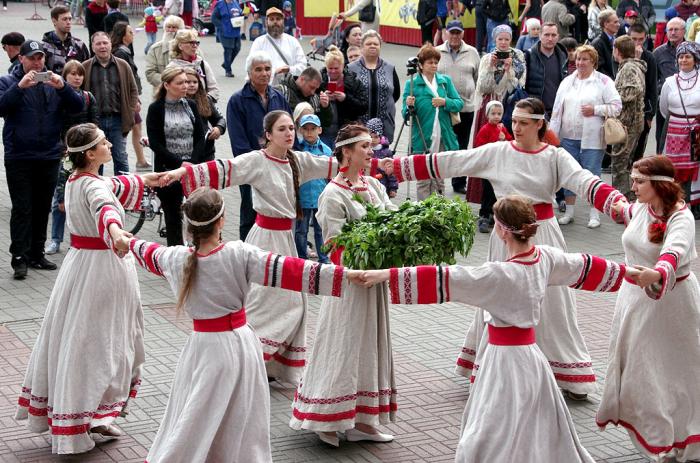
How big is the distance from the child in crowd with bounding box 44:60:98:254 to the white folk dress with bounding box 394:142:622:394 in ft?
14.5

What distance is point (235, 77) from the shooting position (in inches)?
922

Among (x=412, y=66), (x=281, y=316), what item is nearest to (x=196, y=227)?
(x=281, y=316)

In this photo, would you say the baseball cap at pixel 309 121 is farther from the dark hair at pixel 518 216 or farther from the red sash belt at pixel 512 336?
the red sash belt at pixel 512 336

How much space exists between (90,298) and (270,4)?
63.8 feet

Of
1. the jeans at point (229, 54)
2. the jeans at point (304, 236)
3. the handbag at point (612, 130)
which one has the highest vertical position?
the handbag at point (612, 130)

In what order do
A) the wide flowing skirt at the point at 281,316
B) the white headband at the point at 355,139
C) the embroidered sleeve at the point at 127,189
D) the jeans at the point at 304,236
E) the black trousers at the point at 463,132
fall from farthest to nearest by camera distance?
the black trousers at the point at 463,132, the jeans at the point at 304,236, the wide flowing skirt at the point at 281,316, the white headband at the point at 355,139, the embroidered sleeve at the point at 127,189

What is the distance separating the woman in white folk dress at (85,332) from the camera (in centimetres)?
692

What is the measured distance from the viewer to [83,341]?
6969 millimetres

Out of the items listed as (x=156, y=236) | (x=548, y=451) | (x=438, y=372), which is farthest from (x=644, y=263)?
(x=156, y=236)

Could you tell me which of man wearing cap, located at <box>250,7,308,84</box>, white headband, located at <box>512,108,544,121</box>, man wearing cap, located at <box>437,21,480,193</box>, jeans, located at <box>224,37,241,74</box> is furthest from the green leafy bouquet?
jeans, located at <box>224,37,241,74</box>

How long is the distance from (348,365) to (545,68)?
7.79 meters

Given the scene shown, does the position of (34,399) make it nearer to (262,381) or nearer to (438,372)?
(262,381)

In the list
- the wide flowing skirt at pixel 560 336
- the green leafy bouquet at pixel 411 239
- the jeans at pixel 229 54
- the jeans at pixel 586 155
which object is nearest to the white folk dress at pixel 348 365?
the green leafy bouquet at pixel 411 239

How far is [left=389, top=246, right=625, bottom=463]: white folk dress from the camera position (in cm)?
589
